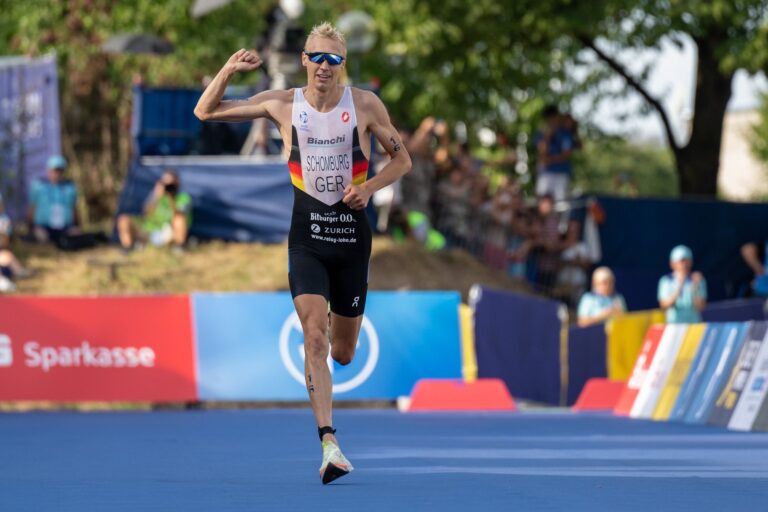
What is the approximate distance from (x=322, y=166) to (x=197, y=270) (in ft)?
45.2

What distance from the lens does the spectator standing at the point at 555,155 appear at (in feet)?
83.4

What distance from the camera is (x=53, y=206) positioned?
23281 millimetres

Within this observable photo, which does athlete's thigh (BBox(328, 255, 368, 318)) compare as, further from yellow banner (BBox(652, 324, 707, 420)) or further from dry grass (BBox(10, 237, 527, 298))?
dry grass (BBox(10, 237, 527, 298))

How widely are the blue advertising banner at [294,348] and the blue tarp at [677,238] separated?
27.1 feet

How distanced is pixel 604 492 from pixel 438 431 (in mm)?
5888

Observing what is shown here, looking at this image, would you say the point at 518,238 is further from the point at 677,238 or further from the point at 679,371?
the point at 679,371

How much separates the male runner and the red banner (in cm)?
878

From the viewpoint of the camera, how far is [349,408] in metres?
19.7

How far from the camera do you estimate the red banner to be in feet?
59.3

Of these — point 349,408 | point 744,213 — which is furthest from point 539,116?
point 349,408

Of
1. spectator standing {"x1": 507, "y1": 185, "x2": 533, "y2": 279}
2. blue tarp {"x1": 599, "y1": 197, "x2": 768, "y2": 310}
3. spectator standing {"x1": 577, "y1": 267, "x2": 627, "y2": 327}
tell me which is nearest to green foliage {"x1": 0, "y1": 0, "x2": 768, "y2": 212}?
blue tarp {"x1": 599, "y1": 197, "x2": 768, "y2": 310}

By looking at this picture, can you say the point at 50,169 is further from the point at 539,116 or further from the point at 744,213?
the point at 539,116

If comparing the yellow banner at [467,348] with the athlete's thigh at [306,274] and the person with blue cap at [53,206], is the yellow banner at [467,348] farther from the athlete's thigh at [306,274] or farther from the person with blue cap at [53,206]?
the athlete's thigh at [306,274]

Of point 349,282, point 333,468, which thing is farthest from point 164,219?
point 333,468
